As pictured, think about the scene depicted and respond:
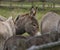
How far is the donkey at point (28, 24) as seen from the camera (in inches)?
391

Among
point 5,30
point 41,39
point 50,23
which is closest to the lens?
point 41,39

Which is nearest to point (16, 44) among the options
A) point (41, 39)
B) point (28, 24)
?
point (41, 39)

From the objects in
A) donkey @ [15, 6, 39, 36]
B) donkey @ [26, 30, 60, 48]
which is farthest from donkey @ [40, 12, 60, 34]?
donkey @ [26, 30, 60, 48]

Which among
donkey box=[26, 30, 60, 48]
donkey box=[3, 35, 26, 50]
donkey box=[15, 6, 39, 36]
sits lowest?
donkey box=[15, 6, 39, 36]

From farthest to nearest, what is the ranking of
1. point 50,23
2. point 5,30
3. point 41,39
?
1. point 50,23
2. point 5,30
3. point 41,39

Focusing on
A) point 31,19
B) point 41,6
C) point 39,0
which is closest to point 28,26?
point 31,19

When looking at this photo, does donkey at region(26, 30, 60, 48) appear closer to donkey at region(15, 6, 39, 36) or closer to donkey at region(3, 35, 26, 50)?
donkey at region(3, 35, 26, 50)

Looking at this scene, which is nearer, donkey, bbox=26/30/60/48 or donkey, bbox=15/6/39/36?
donkey, bbox=26/30/60/48

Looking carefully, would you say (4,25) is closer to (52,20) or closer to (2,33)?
(2,33)

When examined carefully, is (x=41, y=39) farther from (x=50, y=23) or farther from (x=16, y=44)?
(x=50, y=23)

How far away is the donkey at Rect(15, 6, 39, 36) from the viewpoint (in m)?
9.92

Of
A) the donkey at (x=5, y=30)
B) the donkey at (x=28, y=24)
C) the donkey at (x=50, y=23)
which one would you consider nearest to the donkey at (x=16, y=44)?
the donkey at (x=5, y=30)

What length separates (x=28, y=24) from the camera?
10117 mm

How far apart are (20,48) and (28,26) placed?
4713 mm
